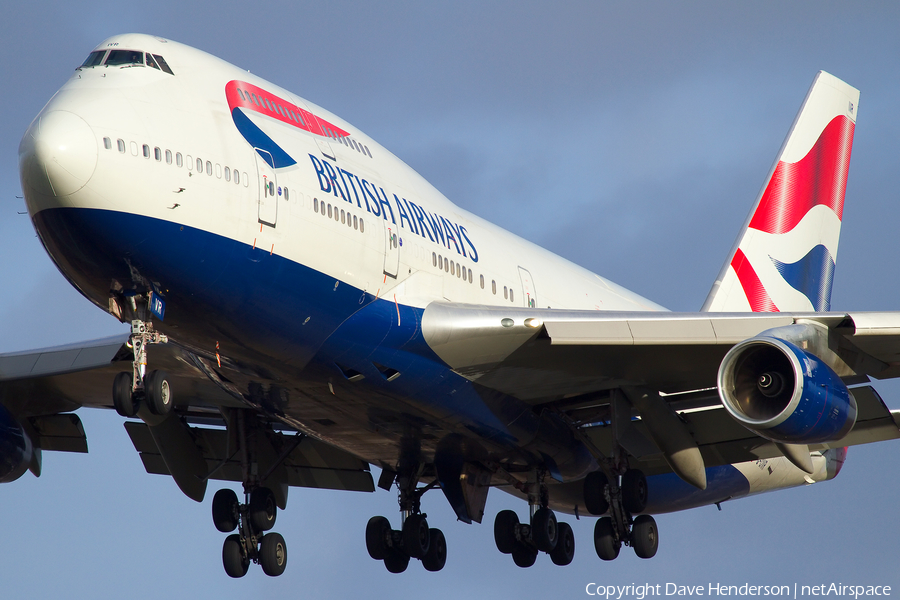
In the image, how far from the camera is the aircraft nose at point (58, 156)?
13016mm

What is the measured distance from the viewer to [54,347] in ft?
69.4

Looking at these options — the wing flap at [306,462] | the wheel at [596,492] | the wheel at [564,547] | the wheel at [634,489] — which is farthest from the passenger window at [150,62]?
the wheel at [564,547]

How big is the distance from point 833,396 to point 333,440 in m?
8.27

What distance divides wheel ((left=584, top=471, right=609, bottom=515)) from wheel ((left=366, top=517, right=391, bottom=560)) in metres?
4.12

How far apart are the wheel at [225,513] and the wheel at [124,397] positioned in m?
6.77

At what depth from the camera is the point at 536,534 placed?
70.3 feet

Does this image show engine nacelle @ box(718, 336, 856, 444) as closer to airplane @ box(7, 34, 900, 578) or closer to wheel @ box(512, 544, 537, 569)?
airplane @ box(7, 34, 900, 578)

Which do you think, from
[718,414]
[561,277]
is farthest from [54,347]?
[718,414]

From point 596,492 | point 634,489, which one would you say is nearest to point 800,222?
point 634,489

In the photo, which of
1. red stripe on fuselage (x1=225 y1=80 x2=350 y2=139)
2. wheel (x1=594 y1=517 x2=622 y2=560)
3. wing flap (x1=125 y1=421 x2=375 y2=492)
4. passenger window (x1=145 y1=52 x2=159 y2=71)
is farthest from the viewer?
wing flap (x1=125 y1=421 x2=375 y2=492)

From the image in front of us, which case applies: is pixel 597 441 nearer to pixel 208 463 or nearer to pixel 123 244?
pixel 208 463

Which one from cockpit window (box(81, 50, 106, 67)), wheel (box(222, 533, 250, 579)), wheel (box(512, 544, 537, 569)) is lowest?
wheel (box(222, 533, 250, 579))

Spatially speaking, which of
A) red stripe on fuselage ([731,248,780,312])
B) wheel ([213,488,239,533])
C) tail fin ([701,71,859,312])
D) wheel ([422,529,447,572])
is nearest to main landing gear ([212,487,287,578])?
wheel ([213,488,239,533])

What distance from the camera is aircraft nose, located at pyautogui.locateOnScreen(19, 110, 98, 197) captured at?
1302 centimetres
